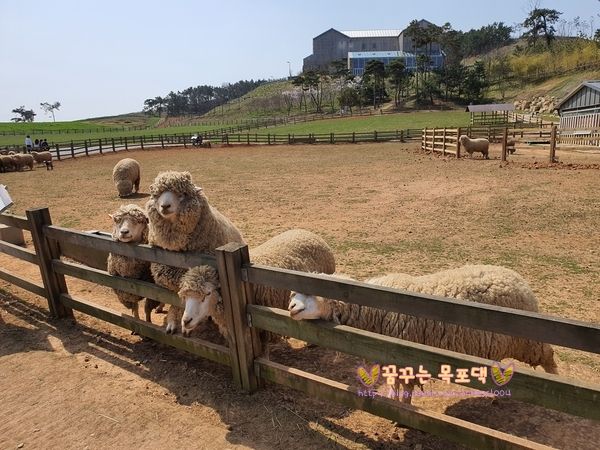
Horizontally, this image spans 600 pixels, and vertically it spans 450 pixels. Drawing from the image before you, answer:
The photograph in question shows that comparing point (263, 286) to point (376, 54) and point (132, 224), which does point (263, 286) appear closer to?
point (132, 224)

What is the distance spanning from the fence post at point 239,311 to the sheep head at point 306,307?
48cm

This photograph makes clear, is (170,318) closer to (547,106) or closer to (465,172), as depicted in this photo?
(465,172)

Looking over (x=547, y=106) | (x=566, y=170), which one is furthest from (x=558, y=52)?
(x=566, y=170)

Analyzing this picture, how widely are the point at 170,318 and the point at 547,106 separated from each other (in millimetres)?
63624

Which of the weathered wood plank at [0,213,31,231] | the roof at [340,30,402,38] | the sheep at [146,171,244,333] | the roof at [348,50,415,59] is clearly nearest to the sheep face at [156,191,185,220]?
the sheep at [146,171,244,333]

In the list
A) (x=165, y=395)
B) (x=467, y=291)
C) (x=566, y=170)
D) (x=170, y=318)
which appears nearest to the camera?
(x=467, y=291)

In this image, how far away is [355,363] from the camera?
425 centimetres

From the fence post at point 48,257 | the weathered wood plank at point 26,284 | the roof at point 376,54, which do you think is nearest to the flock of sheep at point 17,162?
the weathered wood plank at point 26,284

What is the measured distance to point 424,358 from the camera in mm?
2654

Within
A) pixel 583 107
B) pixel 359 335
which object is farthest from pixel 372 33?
pixel 359 335

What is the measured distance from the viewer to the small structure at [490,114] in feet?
169

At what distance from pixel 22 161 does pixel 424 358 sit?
96.8 ft

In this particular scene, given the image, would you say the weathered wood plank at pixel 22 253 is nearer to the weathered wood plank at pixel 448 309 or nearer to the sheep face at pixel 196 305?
the sheep face at pixel 196 305

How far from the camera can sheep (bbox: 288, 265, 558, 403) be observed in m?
3.37
